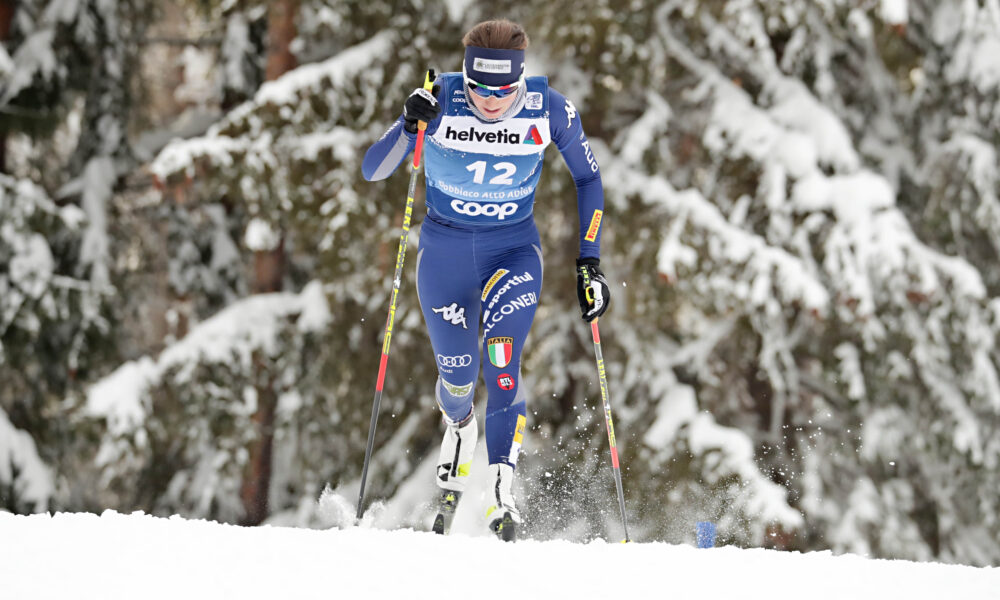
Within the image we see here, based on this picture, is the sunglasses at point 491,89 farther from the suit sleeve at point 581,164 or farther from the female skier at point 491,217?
the suit sleeve at point 581,164

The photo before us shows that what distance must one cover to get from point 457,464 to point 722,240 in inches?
146

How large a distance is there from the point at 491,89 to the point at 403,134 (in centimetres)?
49

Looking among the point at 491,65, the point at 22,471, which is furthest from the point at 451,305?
the point at 22,471

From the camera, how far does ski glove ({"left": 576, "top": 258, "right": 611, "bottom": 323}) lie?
413 cm

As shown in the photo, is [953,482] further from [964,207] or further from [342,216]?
[342,216]

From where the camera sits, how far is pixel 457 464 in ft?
14.9

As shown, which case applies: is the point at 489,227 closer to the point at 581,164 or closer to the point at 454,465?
the point at 581,164

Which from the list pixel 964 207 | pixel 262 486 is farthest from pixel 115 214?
pixel 964 207

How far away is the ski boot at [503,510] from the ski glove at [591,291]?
0.82 meters

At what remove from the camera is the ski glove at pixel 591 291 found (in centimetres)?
413

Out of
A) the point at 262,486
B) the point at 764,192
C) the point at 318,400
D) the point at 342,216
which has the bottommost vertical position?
the point at 262,486

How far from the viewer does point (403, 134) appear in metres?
4.15

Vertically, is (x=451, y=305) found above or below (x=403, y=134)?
below

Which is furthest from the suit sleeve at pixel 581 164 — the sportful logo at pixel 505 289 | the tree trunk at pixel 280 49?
the tree trunk at pixel 280 49
